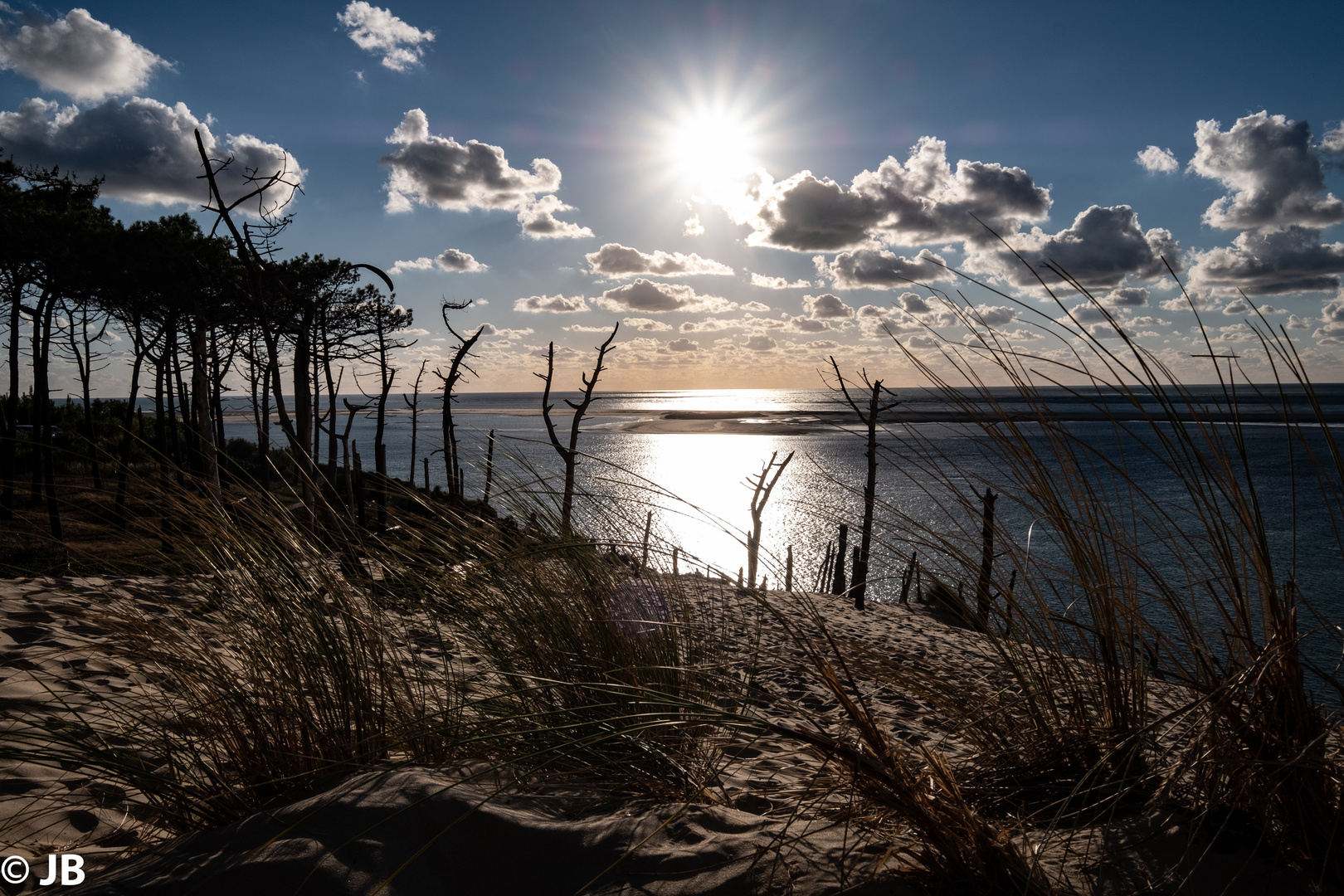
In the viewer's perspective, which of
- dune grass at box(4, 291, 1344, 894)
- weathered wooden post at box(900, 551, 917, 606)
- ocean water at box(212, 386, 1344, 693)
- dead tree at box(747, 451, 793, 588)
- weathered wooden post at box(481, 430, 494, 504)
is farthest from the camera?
weathered wooden post at box(481, 430, 494, 504)

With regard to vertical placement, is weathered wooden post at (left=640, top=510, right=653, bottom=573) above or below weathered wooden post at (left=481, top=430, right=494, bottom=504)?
below

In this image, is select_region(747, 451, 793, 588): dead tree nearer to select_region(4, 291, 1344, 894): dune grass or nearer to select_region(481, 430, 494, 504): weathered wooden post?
select_region(4, 291, 1344, 894): dune grass

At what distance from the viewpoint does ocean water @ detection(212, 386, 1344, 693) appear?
1.90 metres

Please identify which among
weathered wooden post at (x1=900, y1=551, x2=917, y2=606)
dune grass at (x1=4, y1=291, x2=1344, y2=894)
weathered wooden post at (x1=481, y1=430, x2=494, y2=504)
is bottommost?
weathered wooden post at (x1=900, y1=551, x2=917, y2=606)

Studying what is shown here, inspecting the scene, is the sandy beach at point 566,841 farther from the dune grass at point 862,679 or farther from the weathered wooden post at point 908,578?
the weathered wooden post at point 908,578

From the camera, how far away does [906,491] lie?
1086 inches

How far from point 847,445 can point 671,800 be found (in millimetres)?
57322

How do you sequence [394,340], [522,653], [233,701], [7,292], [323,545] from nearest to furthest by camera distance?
[233,701] < [522,653] < [323,545] < [7,292] < [394,340]


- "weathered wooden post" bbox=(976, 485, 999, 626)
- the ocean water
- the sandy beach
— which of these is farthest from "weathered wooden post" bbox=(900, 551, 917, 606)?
the sandy beach

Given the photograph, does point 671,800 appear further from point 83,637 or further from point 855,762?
point 83,637

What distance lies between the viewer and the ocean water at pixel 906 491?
1900 millimetres

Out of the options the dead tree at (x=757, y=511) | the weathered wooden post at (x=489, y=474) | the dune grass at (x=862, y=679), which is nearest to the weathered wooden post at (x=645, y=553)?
the dune grass at (x=862, y=679)

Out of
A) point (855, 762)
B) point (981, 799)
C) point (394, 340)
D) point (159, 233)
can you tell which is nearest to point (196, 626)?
point (855, 762)

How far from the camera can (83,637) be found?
3680mm
